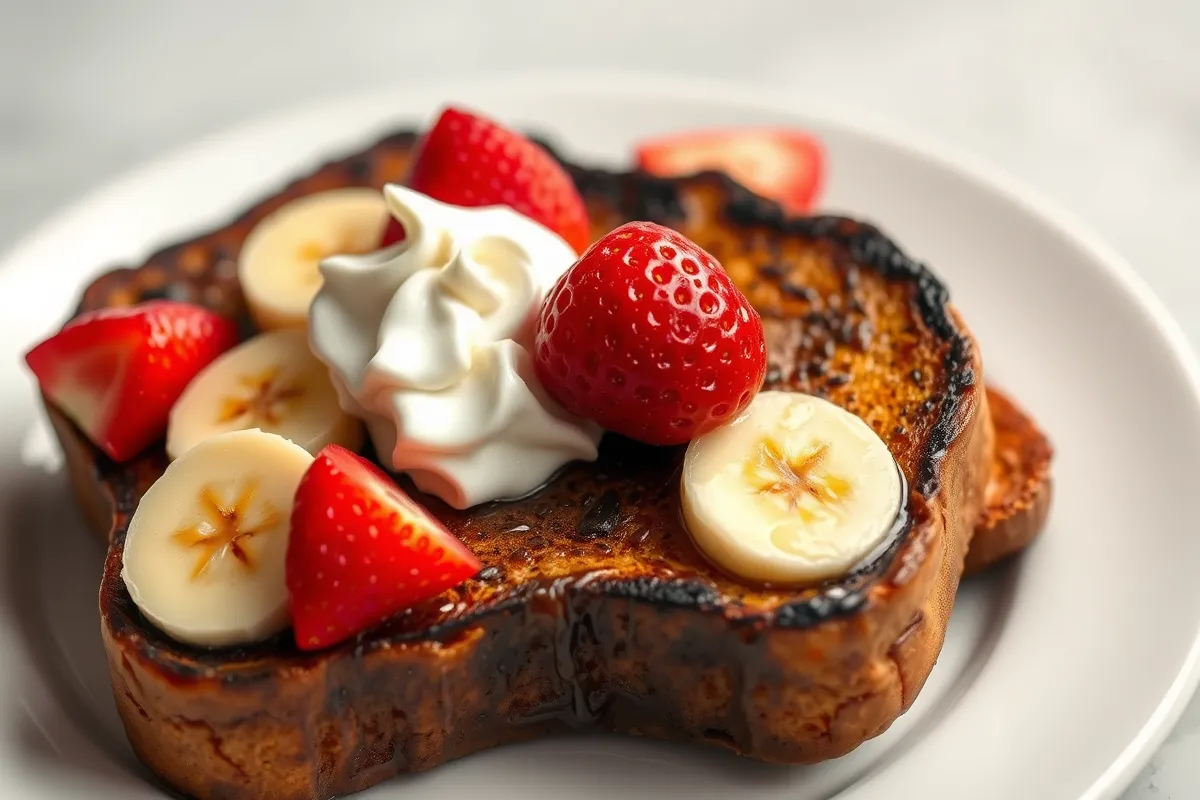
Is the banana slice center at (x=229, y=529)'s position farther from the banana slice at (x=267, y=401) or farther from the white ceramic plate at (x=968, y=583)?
the white ceramic plate at (x=968, y=583)

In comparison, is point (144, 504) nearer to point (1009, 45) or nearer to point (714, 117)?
point (714, 117)

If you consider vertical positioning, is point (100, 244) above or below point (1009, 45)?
below

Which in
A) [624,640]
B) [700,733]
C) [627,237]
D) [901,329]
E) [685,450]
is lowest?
[700,733]

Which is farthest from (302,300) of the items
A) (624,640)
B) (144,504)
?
(624,640)

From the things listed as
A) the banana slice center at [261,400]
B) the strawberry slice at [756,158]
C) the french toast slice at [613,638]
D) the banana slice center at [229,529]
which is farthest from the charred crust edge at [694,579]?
the strawberry slice at [756,158]

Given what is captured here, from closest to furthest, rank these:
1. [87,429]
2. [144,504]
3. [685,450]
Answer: [144,504]
[685,450]
[87,429]
